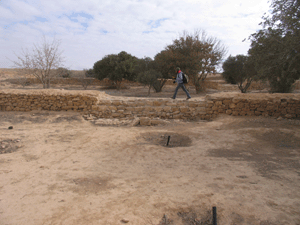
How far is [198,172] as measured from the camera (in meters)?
3.85

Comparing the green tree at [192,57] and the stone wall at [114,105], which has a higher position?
the green tree at [192,57]

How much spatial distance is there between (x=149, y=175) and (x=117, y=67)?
66.6ft

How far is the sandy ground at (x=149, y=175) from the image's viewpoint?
247 centimetres

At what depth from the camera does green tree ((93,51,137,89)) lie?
22656mm

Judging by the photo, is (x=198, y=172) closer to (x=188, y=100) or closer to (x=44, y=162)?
(x=44, y=162)

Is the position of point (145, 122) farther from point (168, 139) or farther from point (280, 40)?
point (280, 40)

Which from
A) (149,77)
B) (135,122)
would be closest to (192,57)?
(149,77)

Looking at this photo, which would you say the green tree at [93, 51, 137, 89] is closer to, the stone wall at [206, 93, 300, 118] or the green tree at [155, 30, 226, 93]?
the green tree at [155, 30, 226, 93]

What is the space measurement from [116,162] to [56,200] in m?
1.81

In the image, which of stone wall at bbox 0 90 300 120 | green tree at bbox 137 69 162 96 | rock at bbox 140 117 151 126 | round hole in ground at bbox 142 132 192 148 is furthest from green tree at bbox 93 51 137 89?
round hole in ground at bbox 142 132 192 148

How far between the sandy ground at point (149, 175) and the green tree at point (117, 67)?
651 inches

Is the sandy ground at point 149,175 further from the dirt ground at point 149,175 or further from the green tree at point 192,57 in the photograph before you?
the green tree at point 192,57

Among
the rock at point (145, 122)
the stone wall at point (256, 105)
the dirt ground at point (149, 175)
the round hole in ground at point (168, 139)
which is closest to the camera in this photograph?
the dirt ground at point (149, 175)

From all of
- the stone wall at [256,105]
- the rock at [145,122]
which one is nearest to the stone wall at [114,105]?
the stone wall at [256,105]
